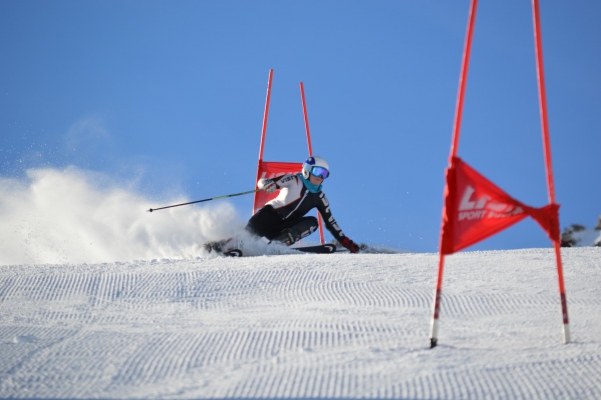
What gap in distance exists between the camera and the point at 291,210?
8922 millimetres

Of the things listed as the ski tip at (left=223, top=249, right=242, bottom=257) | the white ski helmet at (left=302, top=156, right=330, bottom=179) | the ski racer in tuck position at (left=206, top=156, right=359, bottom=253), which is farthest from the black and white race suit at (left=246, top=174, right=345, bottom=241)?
the ski tip at (left=223, top=249, right=242, bottom=257)

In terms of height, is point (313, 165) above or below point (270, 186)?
above

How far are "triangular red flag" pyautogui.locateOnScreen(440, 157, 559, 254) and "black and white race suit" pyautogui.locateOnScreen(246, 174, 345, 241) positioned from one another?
5.35 metres

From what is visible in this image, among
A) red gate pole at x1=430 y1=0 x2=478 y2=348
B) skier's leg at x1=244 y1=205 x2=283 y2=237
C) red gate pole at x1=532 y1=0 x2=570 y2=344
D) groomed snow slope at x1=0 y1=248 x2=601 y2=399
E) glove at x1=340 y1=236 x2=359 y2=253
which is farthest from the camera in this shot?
glove at x1=340 y1=236 x2=359 y2=253

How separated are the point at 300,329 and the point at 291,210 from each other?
5020 millimetres

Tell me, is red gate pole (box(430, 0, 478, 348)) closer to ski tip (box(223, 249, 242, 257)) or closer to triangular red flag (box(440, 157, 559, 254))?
triangular red flag (box(440, 157, 559, 254))

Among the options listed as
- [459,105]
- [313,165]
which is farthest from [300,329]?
[313,165]

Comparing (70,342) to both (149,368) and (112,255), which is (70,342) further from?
(112,255)

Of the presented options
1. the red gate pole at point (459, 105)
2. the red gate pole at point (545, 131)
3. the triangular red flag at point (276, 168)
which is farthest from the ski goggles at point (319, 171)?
the red gate pole at point (459, 105)

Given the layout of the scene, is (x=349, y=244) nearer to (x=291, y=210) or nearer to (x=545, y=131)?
(x=291, y=210)

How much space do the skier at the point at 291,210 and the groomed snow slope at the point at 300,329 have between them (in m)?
2.39

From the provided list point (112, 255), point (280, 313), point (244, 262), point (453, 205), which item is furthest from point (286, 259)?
point (112, 255)

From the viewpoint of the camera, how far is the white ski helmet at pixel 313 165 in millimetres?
8625

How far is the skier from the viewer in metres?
8.83
